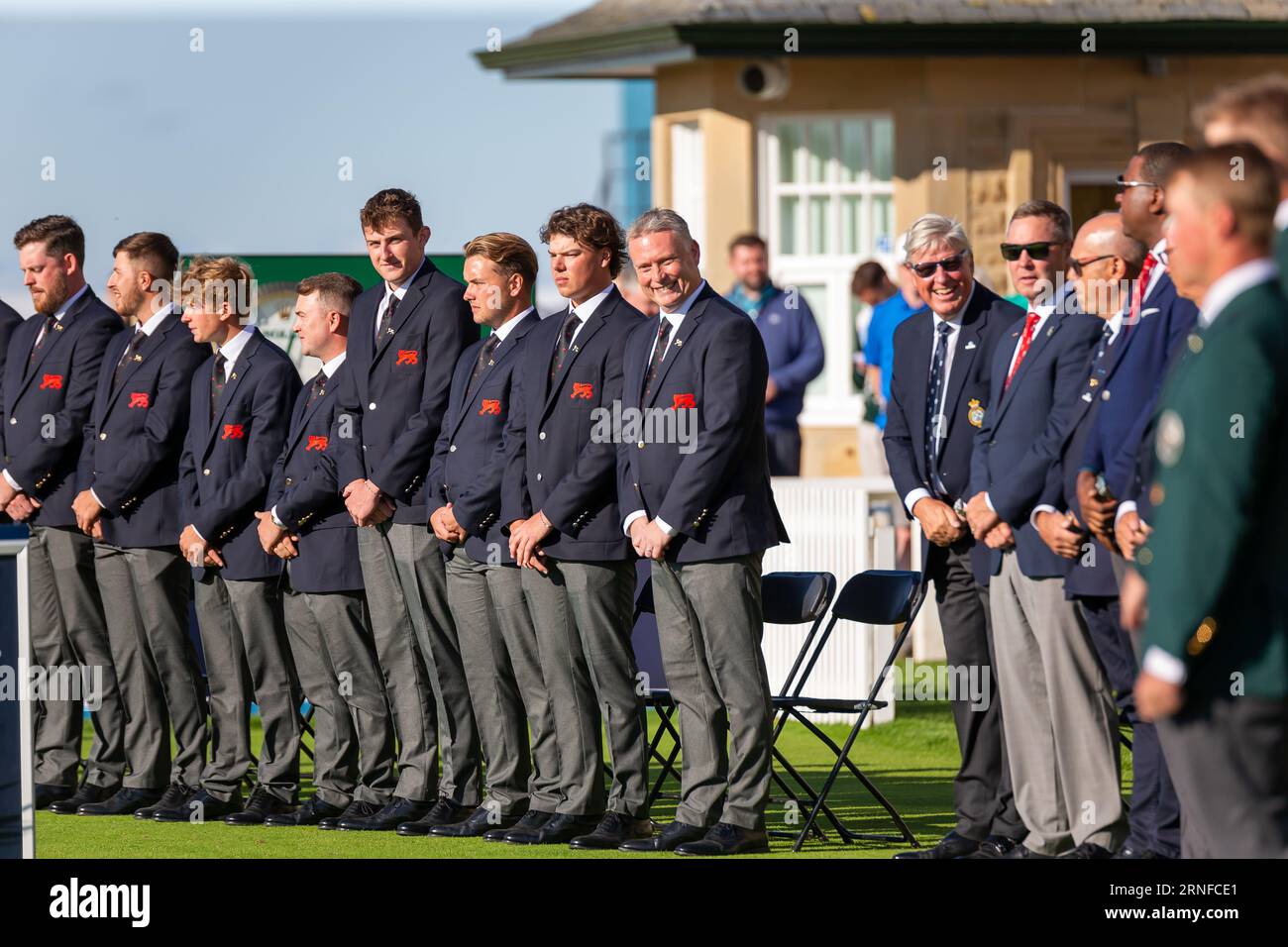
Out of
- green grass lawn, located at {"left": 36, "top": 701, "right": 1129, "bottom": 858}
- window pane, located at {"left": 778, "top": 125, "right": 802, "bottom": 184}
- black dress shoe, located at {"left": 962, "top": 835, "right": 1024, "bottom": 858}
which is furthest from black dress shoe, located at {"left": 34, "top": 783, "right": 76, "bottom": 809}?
window pane, located at {"left": 778, "top": 125, "right": 802, "bottom": 184}

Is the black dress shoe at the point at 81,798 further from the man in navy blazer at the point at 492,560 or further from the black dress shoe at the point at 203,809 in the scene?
the man in navy blazer at the point at 492,560

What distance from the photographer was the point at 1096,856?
7.29m

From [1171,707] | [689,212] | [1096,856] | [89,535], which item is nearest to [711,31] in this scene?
[689,212]

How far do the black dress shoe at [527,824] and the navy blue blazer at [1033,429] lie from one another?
214cm

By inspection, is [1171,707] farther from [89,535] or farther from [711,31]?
[711,31]

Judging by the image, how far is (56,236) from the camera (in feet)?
35.0

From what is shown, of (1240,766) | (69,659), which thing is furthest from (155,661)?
(1240,766)

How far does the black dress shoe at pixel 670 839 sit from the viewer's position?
8188 millimetres

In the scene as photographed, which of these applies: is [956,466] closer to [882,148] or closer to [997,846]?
[997,846]

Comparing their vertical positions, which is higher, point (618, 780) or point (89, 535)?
point (89, 535)

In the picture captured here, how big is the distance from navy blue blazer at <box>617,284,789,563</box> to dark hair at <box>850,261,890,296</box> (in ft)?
26.2

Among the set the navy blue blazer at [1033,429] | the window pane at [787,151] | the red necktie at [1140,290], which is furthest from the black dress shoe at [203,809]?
the window pane at [787,151]

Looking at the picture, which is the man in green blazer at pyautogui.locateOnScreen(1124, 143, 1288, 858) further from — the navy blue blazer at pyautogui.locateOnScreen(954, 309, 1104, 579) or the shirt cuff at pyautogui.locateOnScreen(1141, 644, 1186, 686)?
the navy blue blazer at pyautogui.locateOnScreen(954, 309, 1104, 579)
